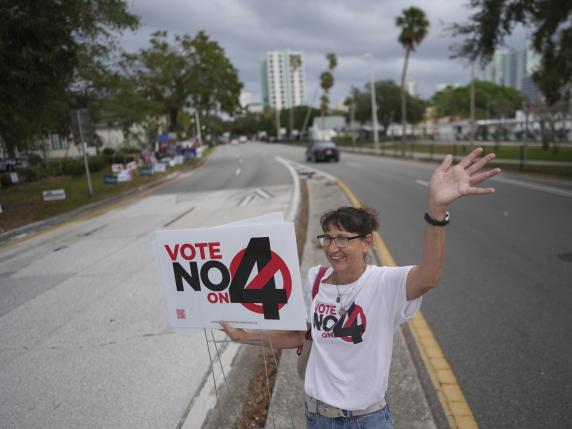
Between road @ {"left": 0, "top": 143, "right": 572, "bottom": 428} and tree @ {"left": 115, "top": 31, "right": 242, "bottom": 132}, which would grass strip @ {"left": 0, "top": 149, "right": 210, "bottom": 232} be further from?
tree @ {"left": 115, "top": 31, "right": 242, "bottom": 132}

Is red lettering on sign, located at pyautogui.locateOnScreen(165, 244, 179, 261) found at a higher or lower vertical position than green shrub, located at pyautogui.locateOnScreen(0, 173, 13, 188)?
higher

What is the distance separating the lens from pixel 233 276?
7.61ft

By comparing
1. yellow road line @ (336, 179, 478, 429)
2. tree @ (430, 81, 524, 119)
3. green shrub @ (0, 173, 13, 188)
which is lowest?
yellow road line @ (336, 179, 478, 429)

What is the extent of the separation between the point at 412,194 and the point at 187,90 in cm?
2671

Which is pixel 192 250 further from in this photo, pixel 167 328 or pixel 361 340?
pixel 167 328

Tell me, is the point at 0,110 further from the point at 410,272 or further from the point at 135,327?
the point at 410,272

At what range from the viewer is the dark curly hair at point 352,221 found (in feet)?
6.79

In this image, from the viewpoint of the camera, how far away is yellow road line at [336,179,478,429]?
10.1ft

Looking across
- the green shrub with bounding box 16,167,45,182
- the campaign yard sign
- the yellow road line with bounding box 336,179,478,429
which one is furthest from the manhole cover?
the green shrub with bounding box 16,167,45,182

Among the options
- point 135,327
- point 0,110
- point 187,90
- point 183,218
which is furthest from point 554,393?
point 187,90

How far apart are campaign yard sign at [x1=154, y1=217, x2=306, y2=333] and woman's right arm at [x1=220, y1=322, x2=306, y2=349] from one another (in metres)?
0.05

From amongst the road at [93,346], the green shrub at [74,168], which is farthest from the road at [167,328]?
the green shrub at [74,168]

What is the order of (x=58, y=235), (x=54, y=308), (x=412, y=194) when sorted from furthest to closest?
(x=412, y=194), (x=58, y=235), (x=54, y=308)

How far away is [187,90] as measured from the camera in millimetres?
35594
